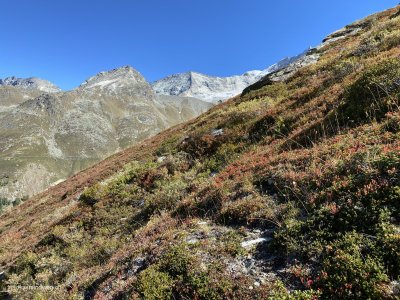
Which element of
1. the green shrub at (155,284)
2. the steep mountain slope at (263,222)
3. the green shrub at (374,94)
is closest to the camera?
the steep mountain slope at (263,222)

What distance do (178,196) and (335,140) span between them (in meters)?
6.19

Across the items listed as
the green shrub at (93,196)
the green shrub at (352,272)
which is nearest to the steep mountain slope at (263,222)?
the green shrub at (352,272)

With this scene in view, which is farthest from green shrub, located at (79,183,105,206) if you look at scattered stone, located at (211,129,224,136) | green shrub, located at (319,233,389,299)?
→ green shrub, located at (319,233,389,299)

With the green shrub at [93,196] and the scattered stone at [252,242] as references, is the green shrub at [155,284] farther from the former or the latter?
the green shrub at [93,196]

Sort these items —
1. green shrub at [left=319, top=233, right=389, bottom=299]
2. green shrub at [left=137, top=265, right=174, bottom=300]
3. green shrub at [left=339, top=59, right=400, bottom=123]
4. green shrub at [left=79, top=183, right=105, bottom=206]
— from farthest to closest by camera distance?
green shrub at [left=79, top=183, right=105, bottom=206]
green shrub at [left=339, top=59, right=400, bottom=123]
green shrub at [left=137, top=265, right=174, bottom=300]
green shrub at [left=319, top=233, right=389, bottom=299]

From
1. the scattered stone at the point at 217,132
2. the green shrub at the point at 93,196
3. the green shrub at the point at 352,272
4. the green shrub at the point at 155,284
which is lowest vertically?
the green shrub at the point at 352,272

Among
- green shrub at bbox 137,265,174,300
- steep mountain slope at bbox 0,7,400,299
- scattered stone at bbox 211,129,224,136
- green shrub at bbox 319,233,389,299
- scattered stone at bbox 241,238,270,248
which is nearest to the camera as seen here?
green shrub at bbox 319,233,389,299

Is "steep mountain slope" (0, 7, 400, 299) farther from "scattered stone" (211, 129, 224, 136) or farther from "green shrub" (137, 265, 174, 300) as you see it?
"scattered stone" (211, 129, 224, 136)

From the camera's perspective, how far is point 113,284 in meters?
8.38

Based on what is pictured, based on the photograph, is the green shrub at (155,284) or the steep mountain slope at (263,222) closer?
the steep mountain slope at (263,222)

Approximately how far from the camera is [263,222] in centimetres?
820

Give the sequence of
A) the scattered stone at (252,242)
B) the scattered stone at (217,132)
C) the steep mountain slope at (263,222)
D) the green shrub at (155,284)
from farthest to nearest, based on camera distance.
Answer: the scattered stone at (217,132), the scattered stone at (252,242), the green shrub at (155,284), the steep mountain slope at (263,222)

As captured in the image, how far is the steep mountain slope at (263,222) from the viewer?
239 inches

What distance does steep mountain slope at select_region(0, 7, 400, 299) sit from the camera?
6.06 meters
